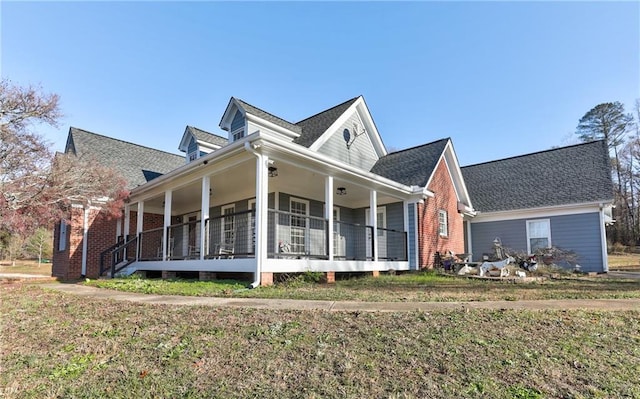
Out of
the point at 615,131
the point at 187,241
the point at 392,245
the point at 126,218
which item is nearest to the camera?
the point at 392,245

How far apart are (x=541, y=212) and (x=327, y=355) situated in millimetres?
16350

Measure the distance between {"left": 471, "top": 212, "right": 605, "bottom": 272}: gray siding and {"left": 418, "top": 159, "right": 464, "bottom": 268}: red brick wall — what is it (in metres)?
2.53

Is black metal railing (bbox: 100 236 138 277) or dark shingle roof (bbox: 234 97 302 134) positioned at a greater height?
dark shingle roof (bbox: 234 97 302 134)

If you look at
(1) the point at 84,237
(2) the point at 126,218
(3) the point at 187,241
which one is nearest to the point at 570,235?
(3) the point at 187,241

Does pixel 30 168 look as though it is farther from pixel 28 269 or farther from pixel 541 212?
pixel 28 269

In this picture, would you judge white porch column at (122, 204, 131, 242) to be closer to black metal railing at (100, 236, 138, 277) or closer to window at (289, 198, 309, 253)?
black metal railing at (100, 236, 138, 277)

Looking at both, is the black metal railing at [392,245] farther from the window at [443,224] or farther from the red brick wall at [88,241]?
the red brick wall at [88,241]

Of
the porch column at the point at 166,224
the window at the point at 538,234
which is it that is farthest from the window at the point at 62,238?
the window at the point at 538,234

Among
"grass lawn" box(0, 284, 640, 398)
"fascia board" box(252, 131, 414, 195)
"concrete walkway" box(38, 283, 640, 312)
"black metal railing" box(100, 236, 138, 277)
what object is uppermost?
"fascia board" box(252, 131, 414, 195)

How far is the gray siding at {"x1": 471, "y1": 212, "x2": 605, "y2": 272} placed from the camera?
14758mm

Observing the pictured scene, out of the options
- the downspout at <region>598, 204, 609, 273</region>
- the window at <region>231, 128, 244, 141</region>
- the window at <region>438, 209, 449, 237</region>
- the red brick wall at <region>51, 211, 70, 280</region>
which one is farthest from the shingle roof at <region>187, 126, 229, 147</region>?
the downspout at <region>598, 204, 609, 273</region>

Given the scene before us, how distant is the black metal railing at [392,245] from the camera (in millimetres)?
13180

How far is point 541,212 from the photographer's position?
1623cm

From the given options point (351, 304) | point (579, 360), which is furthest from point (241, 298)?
point (579, 360)
